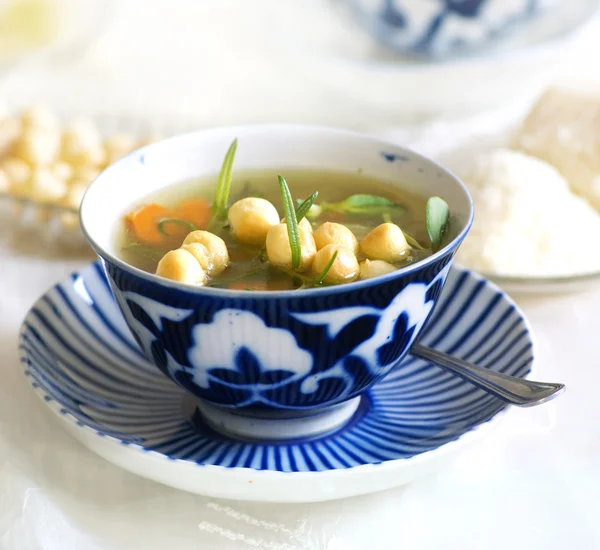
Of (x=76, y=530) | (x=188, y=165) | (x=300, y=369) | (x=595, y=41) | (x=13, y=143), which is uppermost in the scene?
(x=595, y=41)

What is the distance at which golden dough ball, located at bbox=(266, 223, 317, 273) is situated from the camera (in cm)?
64

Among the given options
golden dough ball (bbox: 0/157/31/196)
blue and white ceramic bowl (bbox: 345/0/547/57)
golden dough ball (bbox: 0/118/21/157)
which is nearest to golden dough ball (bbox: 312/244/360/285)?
golden dough ball (bbox: 0/157/31/196)

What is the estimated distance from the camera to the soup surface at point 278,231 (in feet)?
2.09

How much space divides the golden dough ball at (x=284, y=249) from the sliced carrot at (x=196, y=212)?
0.11 meters

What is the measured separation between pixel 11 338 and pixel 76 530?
12.8 inches

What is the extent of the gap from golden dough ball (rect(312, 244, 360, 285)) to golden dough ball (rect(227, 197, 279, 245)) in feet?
0.23

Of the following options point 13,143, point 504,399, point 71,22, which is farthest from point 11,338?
point 71,22

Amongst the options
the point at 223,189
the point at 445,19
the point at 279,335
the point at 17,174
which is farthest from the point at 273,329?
the point at 445,19

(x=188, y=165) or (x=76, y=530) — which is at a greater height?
(x=188, y=165)

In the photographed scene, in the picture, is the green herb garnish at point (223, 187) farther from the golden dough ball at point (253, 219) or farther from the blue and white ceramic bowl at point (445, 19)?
the blue and white ceramic bowl at point (445, 19)

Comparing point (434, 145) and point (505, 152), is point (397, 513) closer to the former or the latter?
point (505, 152)

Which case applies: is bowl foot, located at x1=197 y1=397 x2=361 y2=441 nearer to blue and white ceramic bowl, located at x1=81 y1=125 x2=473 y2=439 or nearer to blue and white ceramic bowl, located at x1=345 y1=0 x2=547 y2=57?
blue and white ceramic bowl, located at x1=81 y1=125 x2=473 y2=439

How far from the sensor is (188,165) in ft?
2.63

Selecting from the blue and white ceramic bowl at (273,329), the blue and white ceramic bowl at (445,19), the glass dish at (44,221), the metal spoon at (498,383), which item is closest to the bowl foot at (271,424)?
the blue and white ceramic bowl at (273,329)
